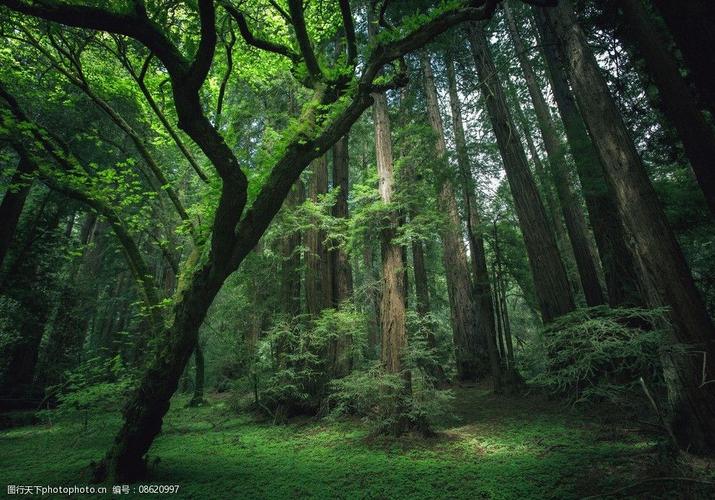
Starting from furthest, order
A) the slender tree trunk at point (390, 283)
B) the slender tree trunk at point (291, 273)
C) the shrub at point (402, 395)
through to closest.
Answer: the slender tree trunk at point (291, 273) < the slender tree trunk at point (390, 283) < the shrub at point (402, 395)

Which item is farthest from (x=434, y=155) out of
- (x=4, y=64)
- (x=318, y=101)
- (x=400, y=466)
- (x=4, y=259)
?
(x=4, y=259)

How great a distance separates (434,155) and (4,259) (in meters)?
12.9

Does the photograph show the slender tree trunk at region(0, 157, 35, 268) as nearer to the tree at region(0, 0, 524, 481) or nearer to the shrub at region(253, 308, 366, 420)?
the shrub at region(253, 308, 366, 420)

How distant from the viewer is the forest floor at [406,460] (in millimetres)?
3076

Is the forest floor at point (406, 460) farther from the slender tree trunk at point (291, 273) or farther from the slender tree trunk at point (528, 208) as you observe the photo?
the slender tree trunk at point (291, 273)

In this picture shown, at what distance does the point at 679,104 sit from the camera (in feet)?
10.7

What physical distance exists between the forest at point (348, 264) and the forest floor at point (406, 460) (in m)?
0.05

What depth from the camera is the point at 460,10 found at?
13.6 feet

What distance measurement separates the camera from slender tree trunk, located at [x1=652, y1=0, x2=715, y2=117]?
2.63 m

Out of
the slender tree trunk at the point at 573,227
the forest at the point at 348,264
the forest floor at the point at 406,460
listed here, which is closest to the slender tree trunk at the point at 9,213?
the forest at the point at 348,264

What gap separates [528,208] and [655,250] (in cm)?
371

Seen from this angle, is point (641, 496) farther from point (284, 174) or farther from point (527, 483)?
point (284, 174)

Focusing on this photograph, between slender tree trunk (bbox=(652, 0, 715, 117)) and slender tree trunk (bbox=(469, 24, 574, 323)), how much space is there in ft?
12.5

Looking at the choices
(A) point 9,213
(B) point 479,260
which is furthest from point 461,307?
(A) point 9,213
